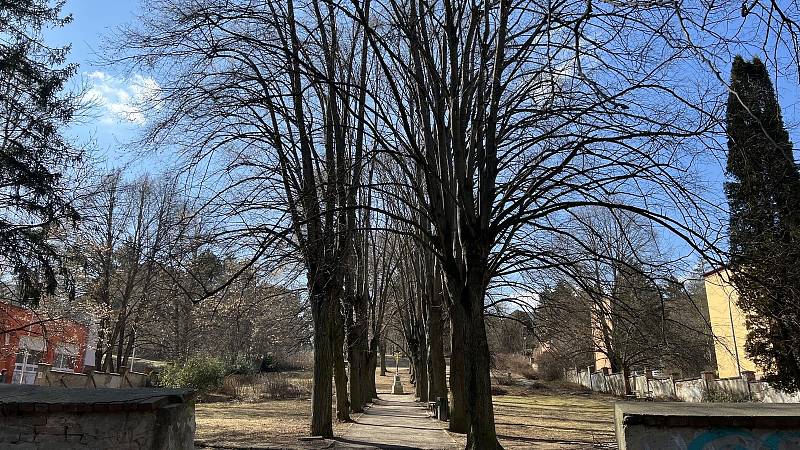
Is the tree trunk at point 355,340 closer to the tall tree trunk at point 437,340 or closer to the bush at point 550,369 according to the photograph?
the tall tree trunk at point 437,340

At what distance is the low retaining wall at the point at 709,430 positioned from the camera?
5395 millimetres

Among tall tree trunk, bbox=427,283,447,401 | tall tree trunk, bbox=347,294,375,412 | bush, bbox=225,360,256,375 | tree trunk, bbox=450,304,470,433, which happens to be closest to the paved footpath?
tree trunk, bbox=450,304,470,433

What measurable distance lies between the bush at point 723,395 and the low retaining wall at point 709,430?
2371cm

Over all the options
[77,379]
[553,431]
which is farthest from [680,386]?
[77,379]

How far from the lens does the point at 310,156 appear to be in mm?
13227

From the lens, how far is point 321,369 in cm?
1305

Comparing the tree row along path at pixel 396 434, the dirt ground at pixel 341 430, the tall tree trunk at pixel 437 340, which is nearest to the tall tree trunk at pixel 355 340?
the tree row along path at pixel 396 434

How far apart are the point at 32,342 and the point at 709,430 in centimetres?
3799

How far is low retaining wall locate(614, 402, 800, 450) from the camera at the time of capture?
5.39 meters

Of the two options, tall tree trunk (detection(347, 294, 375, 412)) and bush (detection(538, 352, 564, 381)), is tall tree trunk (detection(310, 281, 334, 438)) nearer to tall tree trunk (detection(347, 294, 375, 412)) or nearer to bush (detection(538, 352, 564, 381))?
tall tree trunk (detection(347, 294, 375, 412))

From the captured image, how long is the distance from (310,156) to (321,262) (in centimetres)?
252

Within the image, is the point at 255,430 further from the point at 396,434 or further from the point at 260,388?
the point at 260,388

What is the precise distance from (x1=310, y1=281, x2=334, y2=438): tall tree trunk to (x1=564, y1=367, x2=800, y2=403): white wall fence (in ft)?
59.3

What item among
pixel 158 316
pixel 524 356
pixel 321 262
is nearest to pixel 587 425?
pixel 321 262
